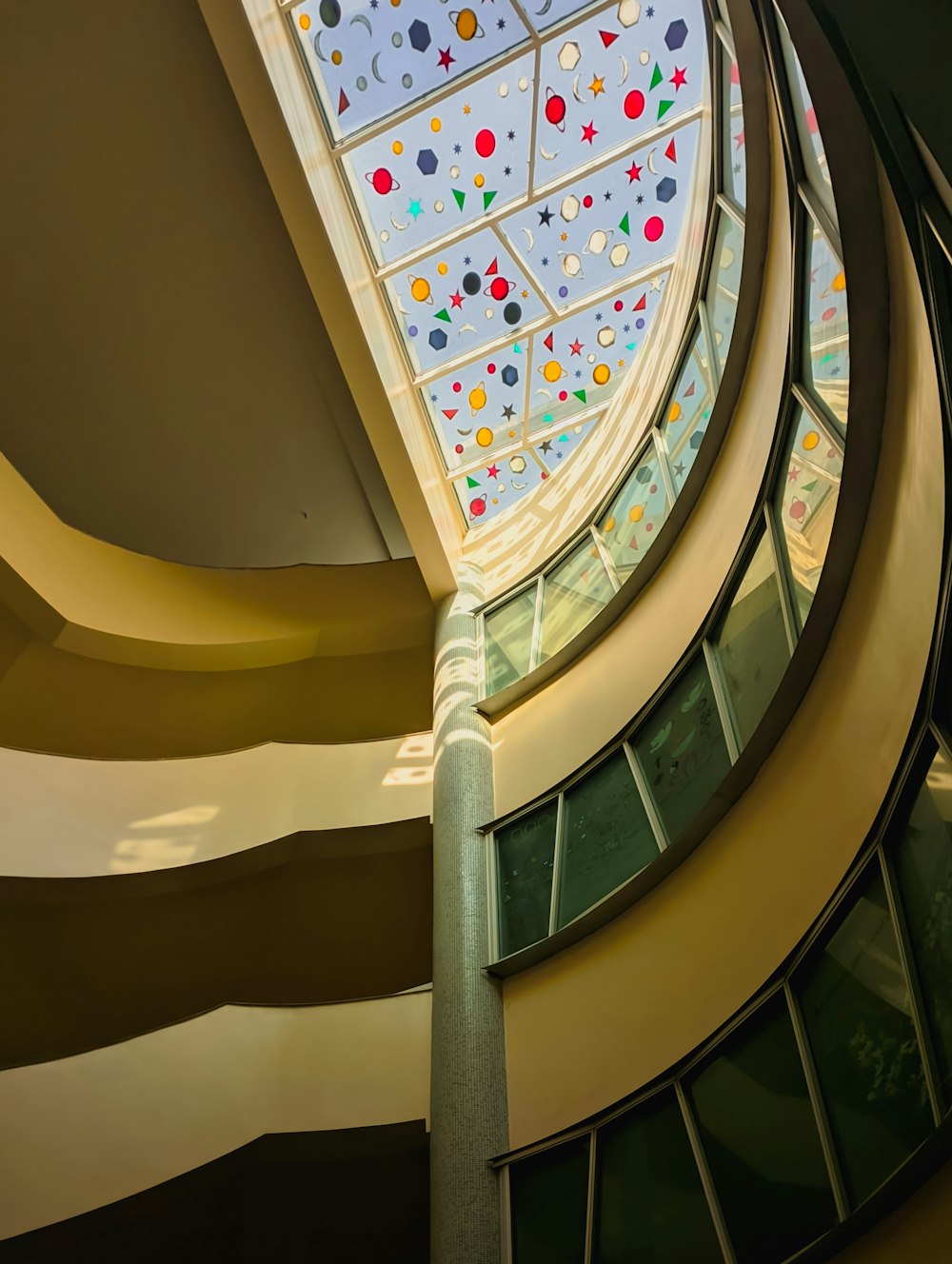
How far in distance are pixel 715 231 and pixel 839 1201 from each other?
33.1ft

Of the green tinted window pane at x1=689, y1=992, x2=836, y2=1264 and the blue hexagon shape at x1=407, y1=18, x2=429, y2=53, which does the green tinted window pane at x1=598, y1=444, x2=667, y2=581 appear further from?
the green tinted window pane at x1=689, y1=992, x2=836, y2=1264

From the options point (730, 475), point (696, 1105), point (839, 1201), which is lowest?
point (839, 1201)

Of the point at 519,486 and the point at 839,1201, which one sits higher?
the point at 519,486

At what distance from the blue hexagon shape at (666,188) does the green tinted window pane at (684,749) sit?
7.58m

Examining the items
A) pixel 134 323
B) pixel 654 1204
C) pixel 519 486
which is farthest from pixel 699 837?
pixel 134 323

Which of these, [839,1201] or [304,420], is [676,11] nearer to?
[304,420]

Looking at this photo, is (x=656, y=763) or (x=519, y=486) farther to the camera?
(x=519, y=486)

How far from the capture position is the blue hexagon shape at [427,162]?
13.9 meters

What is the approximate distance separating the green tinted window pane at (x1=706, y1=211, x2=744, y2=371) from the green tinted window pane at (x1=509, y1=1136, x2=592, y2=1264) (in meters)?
7.67

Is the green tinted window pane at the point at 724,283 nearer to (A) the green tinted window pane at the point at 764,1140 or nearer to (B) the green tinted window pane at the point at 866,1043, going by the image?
(B) the green tinted window pane at the point at 866,1043

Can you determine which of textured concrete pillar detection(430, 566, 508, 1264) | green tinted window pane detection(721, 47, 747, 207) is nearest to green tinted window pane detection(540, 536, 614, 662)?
textured concrete pillar detection(430, 566, 508, 1264)

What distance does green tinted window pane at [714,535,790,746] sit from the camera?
26.6 ft

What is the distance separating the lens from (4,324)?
14.6 metres

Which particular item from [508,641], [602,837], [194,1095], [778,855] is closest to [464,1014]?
[602,837]
